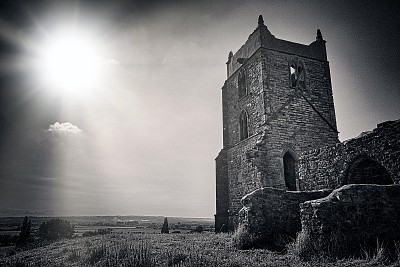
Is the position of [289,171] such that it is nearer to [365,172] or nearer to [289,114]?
[289,114]

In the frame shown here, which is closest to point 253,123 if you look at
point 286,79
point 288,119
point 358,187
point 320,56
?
point 288,119

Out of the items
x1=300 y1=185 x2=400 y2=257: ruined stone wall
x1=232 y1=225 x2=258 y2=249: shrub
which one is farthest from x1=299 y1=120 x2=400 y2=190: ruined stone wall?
x1=232 y1=225 x2=258 y2=249: shrub

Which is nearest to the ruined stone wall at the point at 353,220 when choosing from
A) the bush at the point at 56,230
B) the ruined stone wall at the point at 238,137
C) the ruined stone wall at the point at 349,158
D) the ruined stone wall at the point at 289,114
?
the ruined stone wall at the point at 349,158

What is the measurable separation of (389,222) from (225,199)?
43.7 ft

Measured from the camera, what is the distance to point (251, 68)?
1858 centimetres

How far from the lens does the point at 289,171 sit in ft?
52.0

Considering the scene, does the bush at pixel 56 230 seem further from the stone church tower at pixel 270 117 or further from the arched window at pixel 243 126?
the arched window at pixel 243 126

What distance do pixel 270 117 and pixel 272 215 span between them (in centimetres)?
846

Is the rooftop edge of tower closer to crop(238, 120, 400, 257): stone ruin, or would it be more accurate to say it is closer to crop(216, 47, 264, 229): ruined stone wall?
crop(216, 47, 264, 229): ruined stone wall

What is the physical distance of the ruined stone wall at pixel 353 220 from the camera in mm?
6191

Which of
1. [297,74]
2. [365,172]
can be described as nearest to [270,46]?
[297,74]

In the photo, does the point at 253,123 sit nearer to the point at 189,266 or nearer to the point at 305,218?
the point at 305,218

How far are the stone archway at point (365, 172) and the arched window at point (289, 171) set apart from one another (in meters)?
5.66

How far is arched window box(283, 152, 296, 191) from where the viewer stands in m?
15.6
